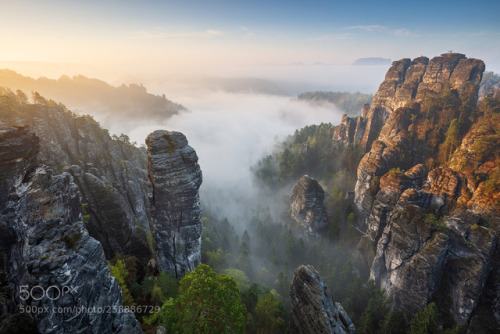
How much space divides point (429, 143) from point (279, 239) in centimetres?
5006

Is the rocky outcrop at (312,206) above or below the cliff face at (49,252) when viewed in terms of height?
below

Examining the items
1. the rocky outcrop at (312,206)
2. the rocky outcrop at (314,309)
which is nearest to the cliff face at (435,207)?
the rocky outcrop at (312,206)

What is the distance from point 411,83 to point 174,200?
9797 centimetres

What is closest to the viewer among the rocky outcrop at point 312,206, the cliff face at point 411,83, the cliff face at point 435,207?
the cliff face at point 435,207

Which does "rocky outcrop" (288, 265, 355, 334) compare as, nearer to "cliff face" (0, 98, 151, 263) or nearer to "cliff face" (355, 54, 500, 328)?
"cliff face" (355, 54, 500, 328)

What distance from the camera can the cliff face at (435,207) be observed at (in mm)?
34656

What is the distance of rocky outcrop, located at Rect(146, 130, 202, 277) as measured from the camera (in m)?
27.7

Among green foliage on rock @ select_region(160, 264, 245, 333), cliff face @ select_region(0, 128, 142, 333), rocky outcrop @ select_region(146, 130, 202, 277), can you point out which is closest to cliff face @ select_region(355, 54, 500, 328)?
green foliage on rock @ select_region(160, 264, 245, 333)

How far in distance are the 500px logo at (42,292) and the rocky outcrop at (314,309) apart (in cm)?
2312

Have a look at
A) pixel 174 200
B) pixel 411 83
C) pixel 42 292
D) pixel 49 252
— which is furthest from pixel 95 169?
pixel 411 83

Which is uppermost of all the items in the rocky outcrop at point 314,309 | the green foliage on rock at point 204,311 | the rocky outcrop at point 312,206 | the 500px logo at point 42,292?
the 500px logo at point 42,292

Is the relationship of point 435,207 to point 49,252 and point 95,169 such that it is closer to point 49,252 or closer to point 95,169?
→ point 49,252

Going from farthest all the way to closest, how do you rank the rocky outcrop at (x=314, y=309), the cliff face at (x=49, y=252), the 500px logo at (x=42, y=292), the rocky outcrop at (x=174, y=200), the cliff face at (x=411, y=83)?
the cliff face at (x=411, y=83) < the rocky outcrop at (x=174, y=200) < the rocky outcrop at (x=314, y=309) < the cliff face at (x=49, y=252) < the 500px logo at (x=42, y=292)

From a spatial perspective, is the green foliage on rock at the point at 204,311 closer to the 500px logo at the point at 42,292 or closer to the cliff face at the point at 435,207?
the 500px logo at the point at 42,292
